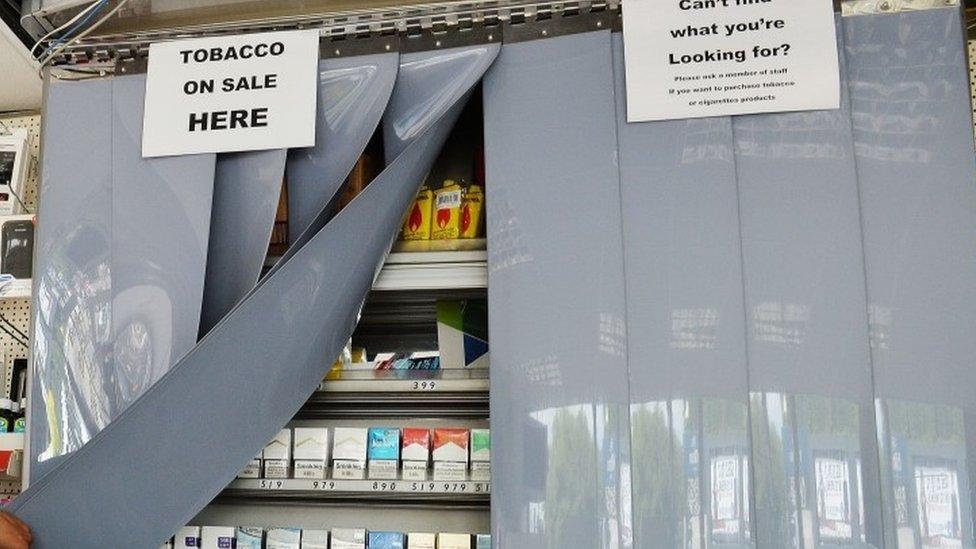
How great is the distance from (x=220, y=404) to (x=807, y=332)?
1294 millimetres

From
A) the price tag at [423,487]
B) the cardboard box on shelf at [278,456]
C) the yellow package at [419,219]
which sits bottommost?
the price tag at [423,487]

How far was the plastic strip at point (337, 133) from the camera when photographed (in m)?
2.26

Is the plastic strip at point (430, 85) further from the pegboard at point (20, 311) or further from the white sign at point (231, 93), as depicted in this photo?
the pegboard at point (20, 311)

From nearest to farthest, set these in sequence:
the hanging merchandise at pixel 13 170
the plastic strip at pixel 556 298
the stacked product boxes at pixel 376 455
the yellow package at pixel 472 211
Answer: the plastic strip at pixel 556 298
the stacked product boxes at pixel 376 455
the yellow package at pixel 472 211
the hanging merchandise at pixel 13 170

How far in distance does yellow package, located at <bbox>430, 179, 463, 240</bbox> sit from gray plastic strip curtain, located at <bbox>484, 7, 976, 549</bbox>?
8.1 inches

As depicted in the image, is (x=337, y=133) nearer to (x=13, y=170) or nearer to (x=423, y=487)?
(x=423, y=487)

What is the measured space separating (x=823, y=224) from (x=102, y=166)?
5.78ft

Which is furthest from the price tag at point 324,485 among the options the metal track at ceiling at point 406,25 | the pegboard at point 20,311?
the pegboard at point 20,311

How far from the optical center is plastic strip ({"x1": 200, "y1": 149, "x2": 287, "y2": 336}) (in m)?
2.22

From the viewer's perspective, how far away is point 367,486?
7.21ft

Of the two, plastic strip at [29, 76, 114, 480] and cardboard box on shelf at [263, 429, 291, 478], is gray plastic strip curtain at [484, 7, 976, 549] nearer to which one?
cardboard box on shelf at [263, 429, 291, 478]

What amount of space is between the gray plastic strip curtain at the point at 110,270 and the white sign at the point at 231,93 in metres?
0.06

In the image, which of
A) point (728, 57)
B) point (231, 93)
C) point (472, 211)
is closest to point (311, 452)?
point (472, 211)

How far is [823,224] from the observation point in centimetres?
201
